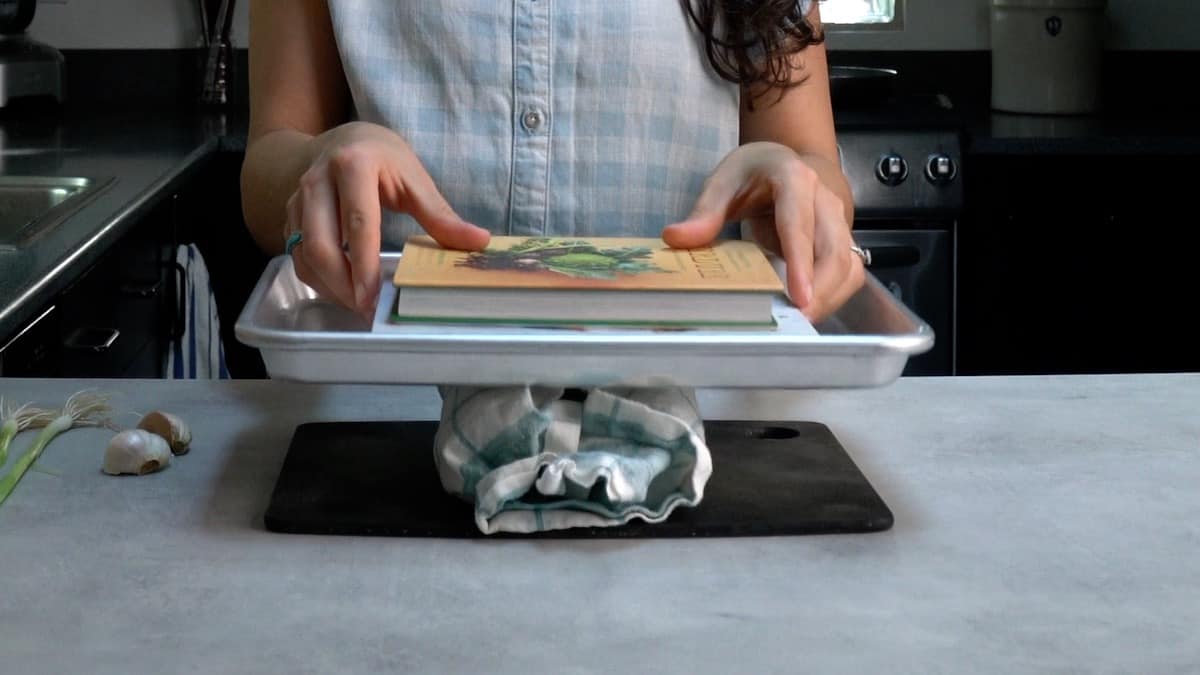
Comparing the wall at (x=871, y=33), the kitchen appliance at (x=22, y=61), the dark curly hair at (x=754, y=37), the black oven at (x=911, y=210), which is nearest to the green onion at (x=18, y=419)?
the dark curly hair at (x=754, y=37)

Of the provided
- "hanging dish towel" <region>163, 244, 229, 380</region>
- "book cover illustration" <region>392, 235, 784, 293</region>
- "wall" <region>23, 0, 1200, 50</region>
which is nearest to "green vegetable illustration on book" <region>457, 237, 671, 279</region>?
"book cover illustration" <region>392, 235, 784, 293</region>

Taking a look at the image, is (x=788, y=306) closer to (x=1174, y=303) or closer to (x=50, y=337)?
(x=50, y=337)

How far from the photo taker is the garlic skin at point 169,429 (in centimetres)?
87

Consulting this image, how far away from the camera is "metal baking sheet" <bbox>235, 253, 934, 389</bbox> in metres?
0.71

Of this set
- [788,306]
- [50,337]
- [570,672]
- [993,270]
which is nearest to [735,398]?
[788,306]

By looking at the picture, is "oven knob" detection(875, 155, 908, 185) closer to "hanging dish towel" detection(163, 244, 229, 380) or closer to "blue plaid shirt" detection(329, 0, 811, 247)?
"hanging dish towel" detection(163, 244, 229, 380)

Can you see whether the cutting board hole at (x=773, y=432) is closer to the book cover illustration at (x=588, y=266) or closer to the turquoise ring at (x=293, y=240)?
the book cover illustration at (x=588, y=266)

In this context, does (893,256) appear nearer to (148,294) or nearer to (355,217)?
(148,294)

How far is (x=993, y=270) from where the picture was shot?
2697 mm

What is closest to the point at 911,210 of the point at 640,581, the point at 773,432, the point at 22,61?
the point at 22,61

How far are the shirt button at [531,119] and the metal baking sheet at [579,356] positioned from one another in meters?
0.57

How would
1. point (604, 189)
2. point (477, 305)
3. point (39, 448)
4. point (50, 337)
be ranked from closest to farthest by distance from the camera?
point (477, 305)
point (39, 448)
point (604, 189)
point (50, 337)

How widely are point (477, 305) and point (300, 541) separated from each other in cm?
15

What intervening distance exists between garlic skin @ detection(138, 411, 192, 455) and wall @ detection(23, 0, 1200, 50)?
2.34 metres
